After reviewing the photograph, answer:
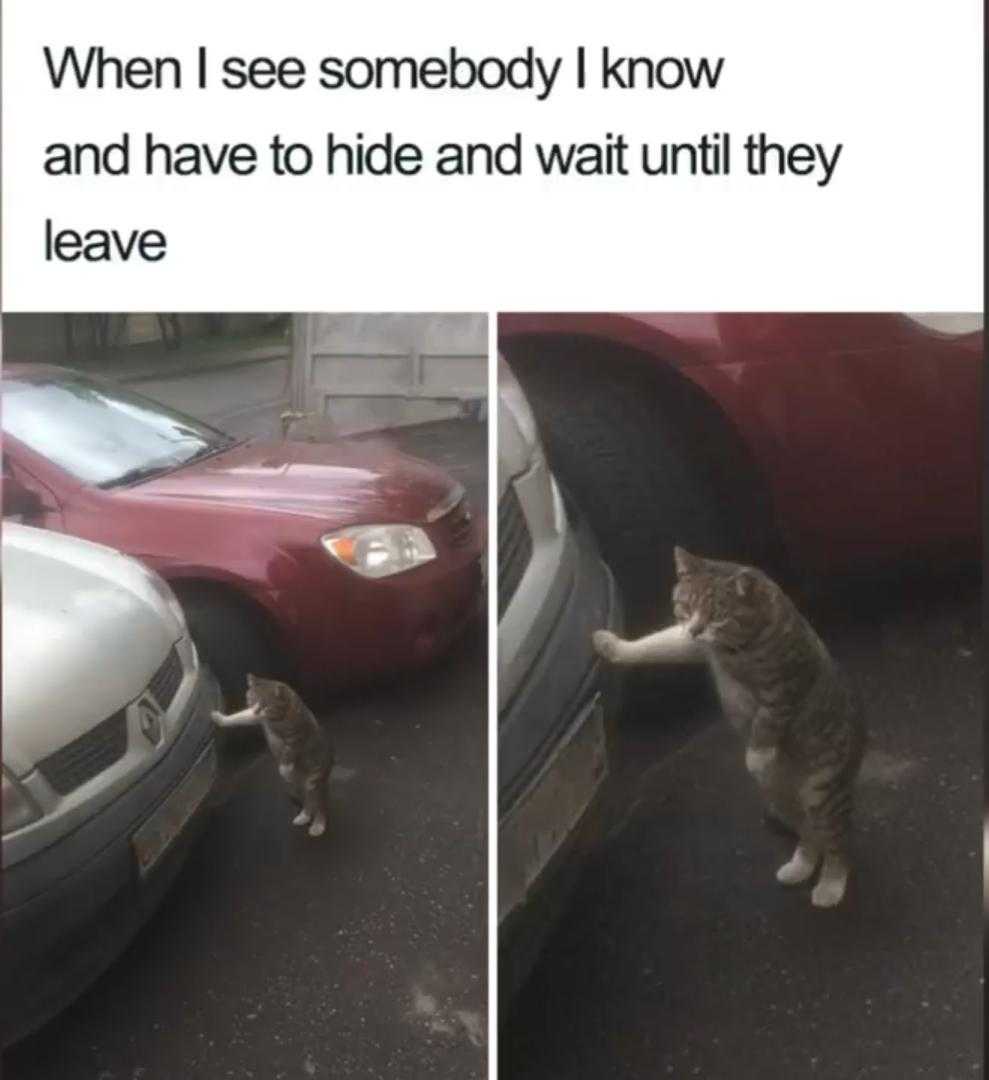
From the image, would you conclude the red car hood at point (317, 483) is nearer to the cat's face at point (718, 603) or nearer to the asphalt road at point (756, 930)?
the cat's face at point (718, 603)

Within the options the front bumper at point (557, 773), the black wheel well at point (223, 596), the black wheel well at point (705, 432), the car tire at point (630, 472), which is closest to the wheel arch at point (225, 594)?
the black wheel well at point (223, 596)

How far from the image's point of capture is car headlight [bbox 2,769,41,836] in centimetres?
218

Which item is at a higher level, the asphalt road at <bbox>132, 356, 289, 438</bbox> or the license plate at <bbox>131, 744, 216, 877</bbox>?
the asphalt road at <bbox>132, 356, 289, 438</bbox>

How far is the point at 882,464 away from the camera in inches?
92.4

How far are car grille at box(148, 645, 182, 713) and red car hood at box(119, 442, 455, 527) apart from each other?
31 centimetres

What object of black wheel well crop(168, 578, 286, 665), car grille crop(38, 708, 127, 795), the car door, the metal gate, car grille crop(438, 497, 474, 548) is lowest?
car grille crop(38, 708, 127, 795)

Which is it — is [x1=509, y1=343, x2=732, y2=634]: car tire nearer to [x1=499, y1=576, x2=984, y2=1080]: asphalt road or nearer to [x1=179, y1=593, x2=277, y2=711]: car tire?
[x1=499, y1=576, x2=984, y2=1080]: asphalt road

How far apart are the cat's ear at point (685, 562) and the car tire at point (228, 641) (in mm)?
805

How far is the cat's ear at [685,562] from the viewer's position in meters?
2.33

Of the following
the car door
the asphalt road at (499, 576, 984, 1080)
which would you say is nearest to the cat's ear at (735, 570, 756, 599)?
the asphalt road at (499, 576, 984, 1080)

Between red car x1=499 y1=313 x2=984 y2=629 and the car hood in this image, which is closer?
the car hood

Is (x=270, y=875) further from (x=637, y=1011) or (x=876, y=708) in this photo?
(x=876, y=708)
